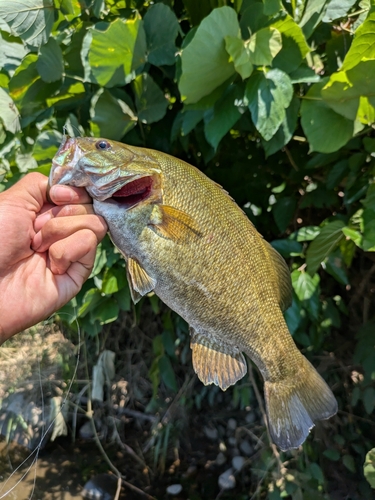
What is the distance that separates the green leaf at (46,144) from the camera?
1344mm

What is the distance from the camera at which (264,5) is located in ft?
3.27

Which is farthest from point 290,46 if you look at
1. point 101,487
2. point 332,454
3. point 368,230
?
point 101,487

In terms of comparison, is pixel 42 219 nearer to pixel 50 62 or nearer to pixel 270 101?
pixel 50 62

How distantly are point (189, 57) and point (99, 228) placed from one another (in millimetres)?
457

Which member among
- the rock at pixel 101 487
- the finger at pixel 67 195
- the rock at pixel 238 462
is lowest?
the rock at pixel 101 487

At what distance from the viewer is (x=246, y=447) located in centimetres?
235

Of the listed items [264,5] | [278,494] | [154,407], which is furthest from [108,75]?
[154,407]

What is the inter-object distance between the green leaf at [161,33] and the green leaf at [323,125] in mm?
406

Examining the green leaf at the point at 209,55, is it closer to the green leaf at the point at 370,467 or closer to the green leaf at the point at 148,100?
the green leaf at the point at 148,100

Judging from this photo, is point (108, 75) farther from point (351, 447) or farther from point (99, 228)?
point (351, 447)

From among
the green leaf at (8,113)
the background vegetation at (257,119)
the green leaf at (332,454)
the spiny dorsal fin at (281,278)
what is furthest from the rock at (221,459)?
the green leaf at (8,113)

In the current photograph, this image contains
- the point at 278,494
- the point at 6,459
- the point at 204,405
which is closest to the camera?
the point at 278,494

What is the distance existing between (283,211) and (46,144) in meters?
0.83

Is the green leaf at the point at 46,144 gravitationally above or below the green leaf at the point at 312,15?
below
